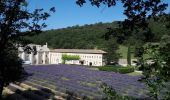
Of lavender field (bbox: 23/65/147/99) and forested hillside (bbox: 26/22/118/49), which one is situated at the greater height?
forested hillside (bbox: 26/22/118/49)

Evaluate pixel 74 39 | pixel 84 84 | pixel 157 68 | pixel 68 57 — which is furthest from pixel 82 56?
pixel 157 68

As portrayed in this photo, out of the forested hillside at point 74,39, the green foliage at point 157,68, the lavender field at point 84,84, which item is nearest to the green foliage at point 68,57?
the forested hillside at point 74,39

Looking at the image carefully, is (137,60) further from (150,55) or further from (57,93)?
(57,93)

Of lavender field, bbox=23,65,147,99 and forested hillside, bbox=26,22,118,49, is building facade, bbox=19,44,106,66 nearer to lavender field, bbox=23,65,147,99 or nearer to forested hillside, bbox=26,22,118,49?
forested hillside, bbox=26,22,118,49

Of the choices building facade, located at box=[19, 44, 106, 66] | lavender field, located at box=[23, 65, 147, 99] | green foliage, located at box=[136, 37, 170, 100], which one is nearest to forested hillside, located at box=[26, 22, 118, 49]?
building facade, located at box=[19, 44, 106, 66]

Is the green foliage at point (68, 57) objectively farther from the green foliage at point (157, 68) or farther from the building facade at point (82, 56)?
the green foliage at point (157, 68)

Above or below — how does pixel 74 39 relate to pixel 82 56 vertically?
above

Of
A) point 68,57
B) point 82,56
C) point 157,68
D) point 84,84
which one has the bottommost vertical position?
point 84,84

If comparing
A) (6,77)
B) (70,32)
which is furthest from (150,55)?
(70,32)

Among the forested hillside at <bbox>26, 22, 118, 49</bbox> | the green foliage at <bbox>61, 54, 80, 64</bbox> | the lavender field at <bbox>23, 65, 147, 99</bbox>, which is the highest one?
the forested hillside at <bbox>26, 22, 118, 49</bbox>

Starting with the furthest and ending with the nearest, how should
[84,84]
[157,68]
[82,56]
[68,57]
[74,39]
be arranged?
[74,39]
[82,56]
[68,57]
[84,84]
[157,68]

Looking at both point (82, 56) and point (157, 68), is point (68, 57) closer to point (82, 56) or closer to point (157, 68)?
point (82, 56)

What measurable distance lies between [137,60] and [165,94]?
0.78m

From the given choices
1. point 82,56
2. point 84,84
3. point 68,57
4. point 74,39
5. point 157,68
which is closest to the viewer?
point 157,68
